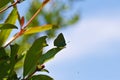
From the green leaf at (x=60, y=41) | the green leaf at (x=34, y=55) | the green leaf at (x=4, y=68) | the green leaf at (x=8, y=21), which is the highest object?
the green leaf at (x=8, y=21)

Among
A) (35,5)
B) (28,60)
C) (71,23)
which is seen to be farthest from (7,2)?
(71,23)

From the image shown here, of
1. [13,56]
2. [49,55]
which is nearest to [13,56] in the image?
[13,56]

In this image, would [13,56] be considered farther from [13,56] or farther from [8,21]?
[8,21]

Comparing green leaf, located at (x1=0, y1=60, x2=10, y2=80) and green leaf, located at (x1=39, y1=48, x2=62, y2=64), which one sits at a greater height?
green leaf, located at (x1=39, y1=48, x2=62, y2=64)

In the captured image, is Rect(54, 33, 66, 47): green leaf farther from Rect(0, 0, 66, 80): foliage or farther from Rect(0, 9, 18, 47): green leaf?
Rect(0, 9, 18, 47): green leaf

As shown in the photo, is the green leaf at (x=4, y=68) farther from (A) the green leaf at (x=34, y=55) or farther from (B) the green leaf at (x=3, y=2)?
(B) the green leaf at (x=3, y=2)

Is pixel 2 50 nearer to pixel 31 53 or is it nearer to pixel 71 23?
pixel 31 53

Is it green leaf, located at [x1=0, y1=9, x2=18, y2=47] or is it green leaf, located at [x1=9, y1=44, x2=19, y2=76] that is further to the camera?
green leaf, located at [x1=0, y1=9, x2=18, y2=47]

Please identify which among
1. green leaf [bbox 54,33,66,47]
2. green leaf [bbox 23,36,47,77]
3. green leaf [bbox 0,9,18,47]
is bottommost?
green leaf [bbox 23,36,47,77]

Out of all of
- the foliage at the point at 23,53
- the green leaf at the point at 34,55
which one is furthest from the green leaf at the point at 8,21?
the green leaf at the point at 34,55

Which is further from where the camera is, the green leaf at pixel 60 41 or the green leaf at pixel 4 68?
the green leaf at pixel 60 41

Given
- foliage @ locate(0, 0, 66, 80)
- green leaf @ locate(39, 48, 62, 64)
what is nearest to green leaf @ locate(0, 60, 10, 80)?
foliage @ locate(0, 0, 66, 80)
